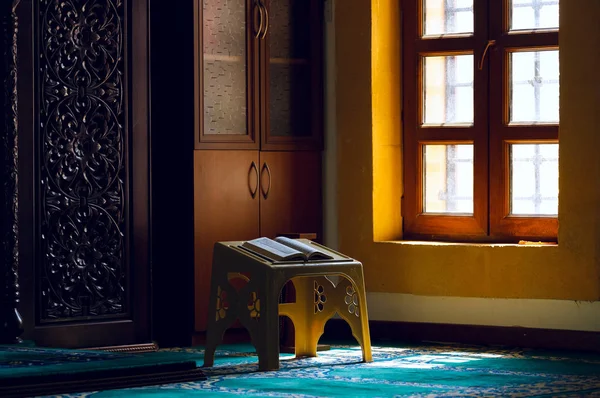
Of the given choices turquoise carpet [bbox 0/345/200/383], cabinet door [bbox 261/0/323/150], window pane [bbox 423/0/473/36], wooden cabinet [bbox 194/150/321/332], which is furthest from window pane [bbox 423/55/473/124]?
turquoise carpet [bbox 0/345/200/383]

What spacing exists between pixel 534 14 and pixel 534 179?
0.94 m

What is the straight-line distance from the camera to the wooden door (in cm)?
567

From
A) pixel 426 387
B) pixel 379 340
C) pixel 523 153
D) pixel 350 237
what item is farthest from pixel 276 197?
pixel 426 387

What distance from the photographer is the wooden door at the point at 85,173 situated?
18.6 feet

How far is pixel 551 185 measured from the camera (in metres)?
6.27

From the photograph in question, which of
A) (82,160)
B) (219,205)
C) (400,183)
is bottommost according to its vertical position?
(219,205)

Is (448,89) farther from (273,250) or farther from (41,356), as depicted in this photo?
(41,356)

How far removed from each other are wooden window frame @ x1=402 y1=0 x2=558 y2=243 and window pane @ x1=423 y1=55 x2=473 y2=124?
5cm

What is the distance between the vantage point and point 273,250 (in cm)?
529

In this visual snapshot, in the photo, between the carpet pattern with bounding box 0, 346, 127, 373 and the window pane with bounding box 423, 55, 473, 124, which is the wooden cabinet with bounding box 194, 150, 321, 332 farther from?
the carpet pattern with bounding box 0, 346, 127, 373

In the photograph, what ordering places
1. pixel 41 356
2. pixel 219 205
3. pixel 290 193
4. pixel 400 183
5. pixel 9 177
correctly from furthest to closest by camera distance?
pixel 400 183 < pixel 290 193 < pixel 219 205 < pixel 9 177 < pixel 41 356

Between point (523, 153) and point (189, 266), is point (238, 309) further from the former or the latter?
point (523, 153)

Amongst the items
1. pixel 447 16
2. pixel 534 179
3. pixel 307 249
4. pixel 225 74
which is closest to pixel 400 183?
pixel 534 179

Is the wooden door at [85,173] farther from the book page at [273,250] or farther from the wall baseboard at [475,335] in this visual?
the wall baseboard at [475,335]
